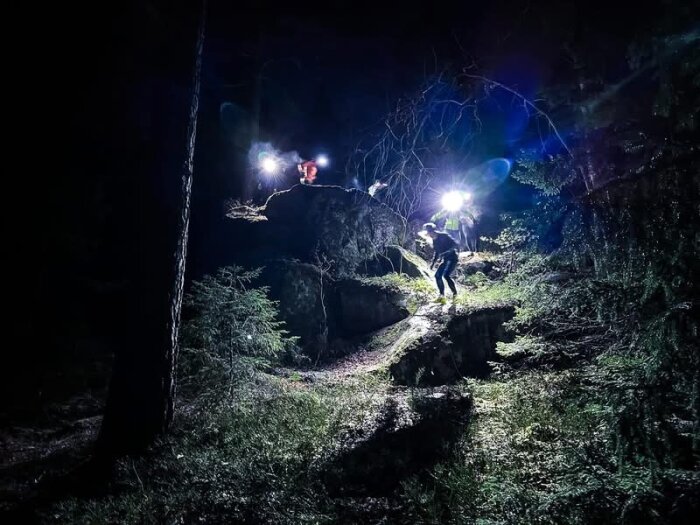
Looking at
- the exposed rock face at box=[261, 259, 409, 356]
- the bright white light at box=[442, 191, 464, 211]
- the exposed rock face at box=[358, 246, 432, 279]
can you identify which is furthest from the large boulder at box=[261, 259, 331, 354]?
the bright white light at box=[442, 191, 464, 211]

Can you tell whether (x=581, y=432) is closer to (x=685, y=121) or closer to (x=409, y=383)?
(x=685, y=121)

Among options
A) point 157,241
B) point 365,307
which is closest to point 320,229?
point 365,307

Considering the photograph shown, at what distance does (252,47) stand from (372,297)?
51.6 ft

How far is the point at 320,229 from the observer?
1523cm

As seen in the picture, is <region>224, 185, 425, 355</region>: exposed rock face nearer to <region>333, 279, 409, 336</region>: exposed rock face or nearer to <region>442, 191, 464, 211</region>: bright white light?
<region>333, 279, 409, 336</region>: exposed rock face

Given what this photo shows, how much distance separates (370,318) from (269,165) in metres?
16.5

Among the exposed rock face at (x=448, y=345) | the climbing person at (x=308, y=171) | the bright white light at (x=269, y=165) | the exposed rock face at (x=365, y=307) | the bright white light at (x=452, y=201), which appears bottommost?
the exposed rock face at (x=448, y=345)

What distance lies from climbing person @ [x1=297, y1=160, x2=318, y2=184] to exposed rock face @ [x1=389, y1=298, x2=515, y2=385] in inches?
622

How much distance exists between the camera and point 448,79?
37.8ft

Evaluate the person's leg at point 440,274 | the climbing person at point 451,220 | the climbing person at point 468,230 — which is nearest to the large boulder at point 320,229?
the climbing person at point 451,220

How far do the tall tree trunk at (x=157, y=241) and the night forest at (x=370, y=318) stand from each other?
34mm

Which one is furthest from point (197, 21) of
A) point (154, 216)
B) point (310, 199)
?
point (310, 199)

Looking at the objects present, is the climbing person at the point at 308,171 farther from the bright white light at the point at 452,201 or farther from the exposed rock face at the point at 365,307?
the exposed rock face at the point at 365,307

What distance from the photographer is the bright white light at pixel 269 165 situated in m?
25.4
